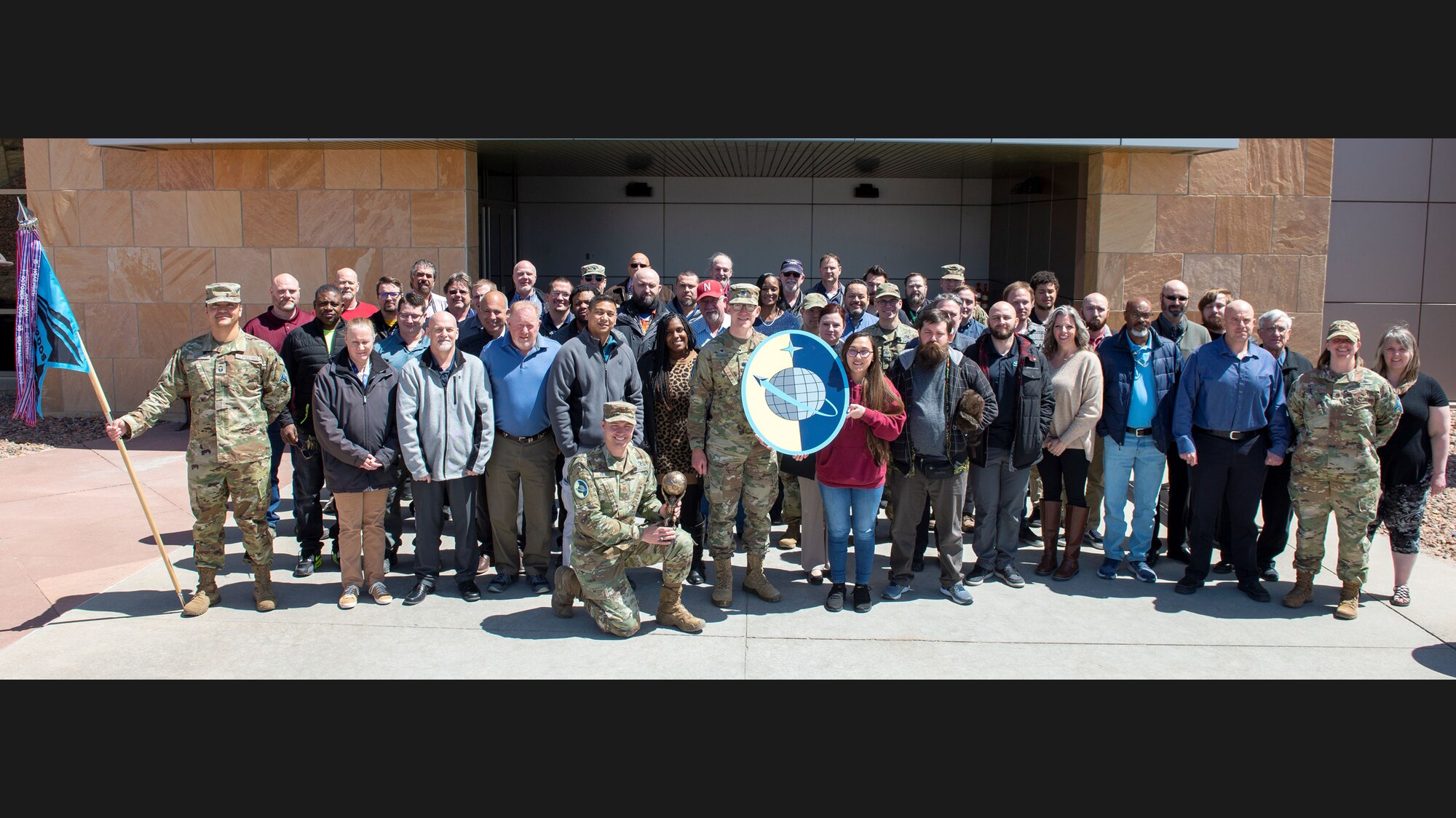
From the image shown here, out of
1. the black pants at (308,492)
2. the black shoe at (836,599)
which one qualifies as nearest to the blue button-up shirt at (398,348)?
the black pants at (308,492)

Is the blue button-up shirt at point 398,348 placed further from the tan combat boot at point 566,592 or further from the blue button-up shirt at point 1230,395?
the blue button-up shirt at point 1230,395

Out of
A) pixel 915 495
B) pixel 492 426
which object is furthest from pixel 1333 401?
pixel 492 426

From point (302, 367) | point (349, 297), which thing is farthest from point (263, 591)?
point (349, 297)

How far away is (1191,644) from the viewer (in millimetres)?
5426

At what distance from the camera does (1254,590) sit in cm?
616

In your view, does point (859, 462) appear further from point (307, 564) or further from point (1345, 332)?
point (307, 564)

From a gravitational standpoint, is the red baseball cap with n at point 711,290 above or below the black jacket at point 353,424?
above

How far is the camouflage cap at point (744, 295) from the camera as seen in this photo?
19.0ft

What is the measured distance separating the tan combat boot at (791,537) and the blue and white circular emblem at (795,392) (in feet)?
5.52

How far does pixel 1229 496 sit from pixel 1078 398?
3.55 feet

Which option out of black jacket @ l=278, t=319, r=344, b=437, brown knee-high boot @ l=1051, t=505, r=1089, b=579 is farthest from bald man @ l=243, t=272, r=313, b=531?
brown knee-high boot @ l=1051, t=505, r=1089, b=579

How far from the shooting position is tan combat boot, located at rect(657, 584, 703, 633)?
5.52 meters

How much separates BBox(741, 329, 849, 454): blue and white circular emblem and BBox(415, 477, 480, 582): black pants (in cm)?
180

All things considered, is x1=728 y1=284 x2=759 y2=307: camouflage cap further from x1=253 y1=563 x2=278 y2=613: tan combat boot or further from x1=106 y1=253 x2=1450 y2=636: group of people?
x1=253 y1=563 x2=278 y2=613: tan combat boot
